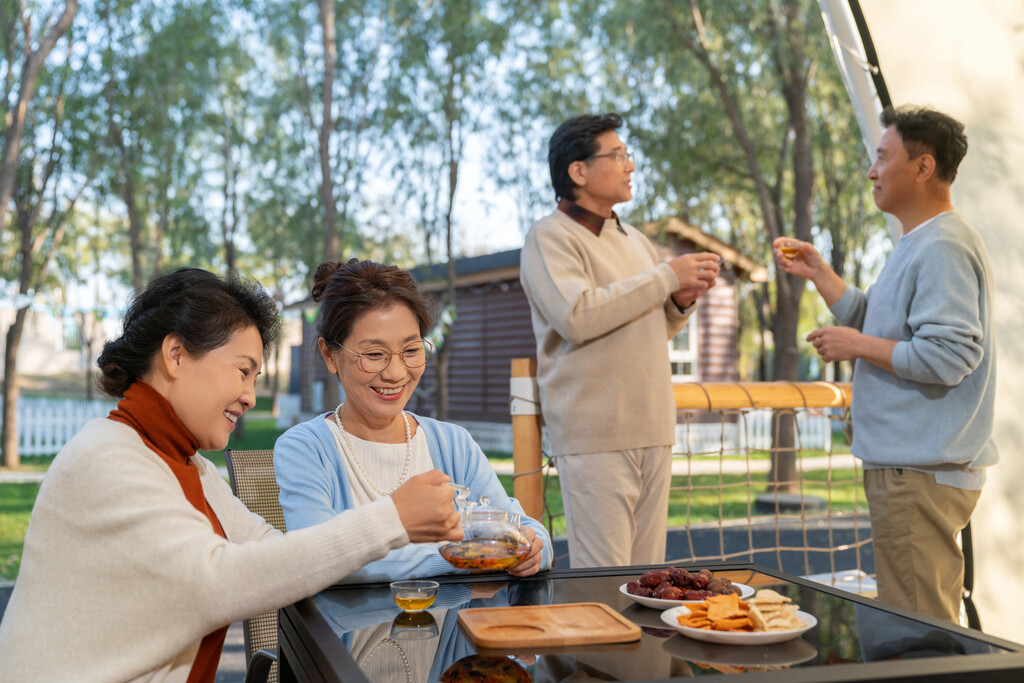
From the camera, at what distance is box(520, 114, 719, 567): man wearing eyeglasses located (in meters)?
2.74

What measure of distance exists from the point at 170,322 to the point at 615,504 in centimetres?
167

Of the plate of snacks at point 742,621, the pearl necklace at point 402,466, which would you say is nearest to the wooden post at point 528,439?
the pearl necklace at point 402,466

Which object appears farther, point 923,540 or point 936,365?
point 923,540

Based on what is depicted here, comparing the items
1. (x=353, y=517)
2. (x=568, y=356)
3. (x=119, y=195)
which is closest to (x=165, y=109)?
(x=119, y=195)

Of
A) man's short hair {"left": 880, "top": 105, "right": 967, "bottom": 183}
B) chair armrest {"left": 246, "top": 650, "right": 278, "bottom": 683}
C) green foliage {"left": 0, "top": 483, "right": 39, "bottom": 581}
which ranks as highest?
man's short hair {"left": 880, "top": 105, "right": 967, "bottom": 183}

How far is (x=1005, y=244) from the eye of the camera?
3.31 meters

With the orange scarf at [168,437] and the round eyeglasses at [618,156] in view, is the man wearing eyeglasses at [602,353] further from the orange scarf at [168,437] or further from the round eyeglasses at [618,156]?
the orange scarf at [168,437]

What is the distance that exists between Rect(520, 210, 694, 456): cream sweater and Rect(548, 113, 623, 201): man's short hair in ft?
0.40

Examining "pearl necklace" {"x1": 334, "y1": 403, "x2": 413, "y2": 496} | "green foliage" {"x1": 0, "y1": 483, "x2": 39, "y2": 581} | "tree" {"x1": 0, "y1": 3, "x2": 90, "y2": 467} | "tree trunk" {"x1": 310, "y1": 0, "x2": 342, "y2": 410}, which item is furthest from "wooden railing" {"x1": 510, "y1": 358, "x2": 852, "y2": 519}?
"tree" {"x1": 0, "y1": 3, "x2": 90, "y2": 467}

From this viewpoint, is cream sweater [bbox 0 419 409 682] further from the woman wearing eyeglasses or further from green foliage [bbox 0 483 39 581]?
green foliage [bbox 0 483 39 581]

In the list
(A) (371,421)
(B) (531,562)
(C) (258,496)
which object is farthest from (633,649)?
(C) (258,496)

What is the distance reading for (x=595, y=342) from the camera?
2812 millimetres

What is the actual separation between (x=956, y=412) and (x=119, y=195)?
14.9 m

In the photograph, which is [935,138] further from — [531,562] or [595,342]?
[531,562]
